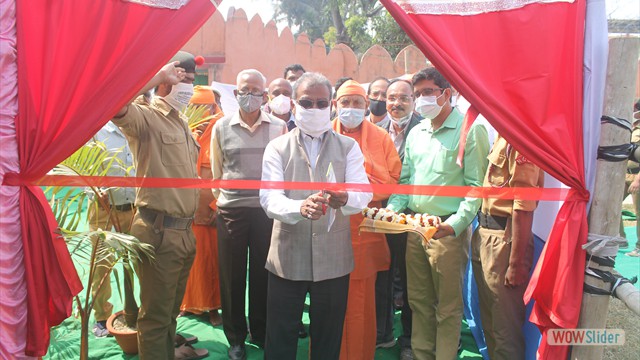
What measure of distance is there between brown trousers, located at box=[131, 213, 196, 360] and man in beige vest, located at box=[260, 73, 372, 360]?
2.11 ft

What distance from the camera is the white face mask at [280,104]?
4.09 m

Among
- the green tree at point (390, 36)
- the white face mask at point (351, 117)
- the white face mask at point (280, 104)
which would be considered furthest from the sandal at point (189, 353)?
the green tree at point (390, 36)

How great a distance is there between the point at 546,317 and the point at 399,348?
144 centimetres

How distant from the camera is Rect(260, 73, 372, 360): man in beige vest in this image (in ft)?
7.98

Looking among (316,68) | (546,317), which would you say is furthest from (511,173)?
(316,68)

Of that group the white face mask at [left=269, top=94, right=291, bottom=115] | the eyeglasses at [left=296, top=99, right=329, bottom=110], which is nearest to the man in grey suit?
the white face mask at [left=269, top=94, right=291, bottom=115]

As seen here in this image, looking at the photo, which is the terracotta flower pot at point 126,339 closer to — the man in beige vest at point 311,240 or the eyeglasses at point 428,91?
the man in beige vest at point 311,240

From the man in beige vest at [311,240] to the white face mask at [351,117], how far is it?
21.6 inches

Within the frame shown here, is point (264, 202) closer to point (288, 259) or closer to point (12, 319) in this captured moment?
point (288, 259)

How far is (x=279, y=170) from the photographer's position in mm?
2504

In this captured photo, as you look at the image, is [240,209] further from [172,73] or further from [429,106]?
[429,106]

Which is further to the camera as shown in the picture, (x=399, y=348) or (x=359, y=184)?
(x=399, y=348)

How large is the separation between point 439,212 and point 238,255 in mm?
1483

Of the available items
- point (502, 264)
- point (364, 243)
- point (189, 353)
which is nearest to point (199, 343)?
point (189, 353)
